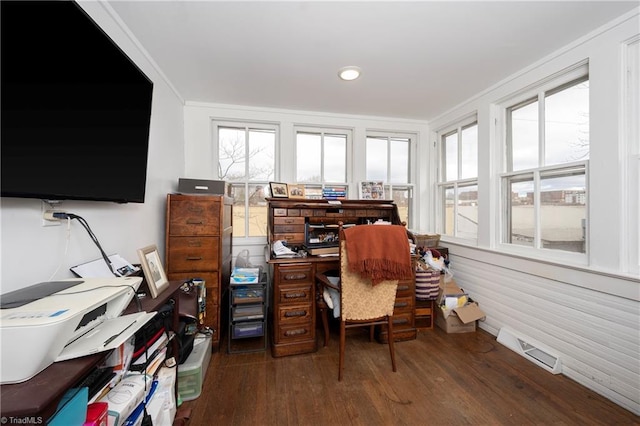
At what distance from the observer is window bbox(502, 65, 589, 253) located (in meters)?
1.84

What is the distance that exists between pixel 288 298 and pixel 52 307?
4.95ft

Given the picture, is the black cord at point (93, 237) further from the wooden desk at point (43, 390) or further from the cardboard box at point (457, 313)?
the cardboard box at point (457, 313)

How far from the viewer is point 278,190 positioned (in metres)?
2.55

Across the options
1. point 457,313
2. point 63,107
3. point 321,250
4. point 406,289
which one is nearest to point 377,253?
point 321,250

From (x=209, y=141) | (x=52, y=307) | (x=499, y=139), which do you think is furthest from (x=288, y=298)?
(x=499, y=139)

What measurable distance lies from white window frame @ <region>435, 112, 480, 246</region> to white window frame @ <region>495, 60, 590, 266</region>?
238mm

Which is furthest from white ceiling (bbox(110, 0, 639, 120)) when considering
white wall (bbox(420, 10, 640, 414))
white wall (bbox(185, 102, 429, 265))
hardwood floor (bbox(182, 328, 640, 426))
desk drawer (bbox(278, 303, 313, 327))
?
hardwood floor (bbox(182, 328, 640, 426))

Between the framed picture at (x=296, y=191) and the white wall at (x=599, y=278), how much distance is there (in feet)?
7.09

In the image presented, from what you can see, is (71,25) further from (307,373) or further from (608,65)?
(608,65)

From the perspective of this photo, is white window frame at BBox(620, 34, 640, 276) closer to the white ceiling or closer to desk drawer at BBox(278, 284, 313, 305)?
the white ceiling

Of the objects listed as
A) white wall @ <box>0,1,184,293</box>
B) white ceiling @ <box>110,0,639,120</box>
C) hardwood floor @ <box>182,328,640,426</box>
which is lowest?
hardwood floor @ <box>182,328,640,426</box>

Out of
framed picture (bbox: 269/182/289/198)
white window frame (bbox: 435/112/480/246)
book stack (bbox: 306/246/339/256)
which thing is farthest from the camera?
→ white window frame (bbox: 435/112/480/246)

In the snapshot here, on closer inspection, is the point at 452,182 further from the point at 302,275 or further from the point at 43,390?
the point at 43,390

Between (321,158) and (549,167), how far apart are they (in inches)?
86.4
